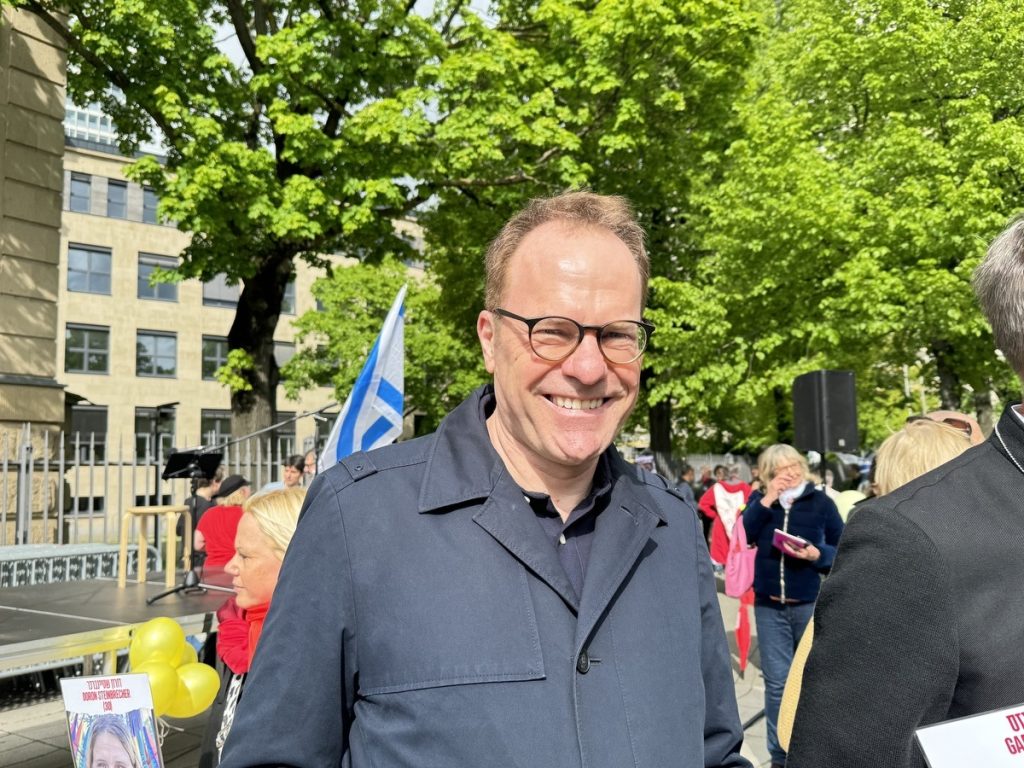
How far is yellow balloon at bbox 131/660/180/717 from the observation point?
4027 mm

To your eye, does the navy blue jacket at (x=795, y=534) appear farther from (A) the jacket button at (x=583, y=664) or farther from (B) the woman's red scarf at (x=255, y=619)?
Answer: (A) the jacket button at (x=583, y=664)

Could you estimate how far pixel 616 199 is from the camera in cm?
195

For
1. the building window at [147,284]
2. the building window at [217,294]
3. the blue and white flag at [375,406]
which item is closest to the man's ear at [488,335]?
the blue and white flag at [375,406]

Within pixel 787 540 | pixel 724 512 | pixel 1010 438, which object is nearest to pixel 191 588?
pixel 787 540

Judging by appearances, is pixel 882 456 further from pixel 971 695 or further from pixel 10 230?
pixel 10 230

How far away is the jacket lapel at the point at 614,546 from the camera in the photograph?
162 centimetres

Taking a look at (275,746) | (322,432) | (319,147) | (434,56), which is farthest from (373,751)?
(322,432)

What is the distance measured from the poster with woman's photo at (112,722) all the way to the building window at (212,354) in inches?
1602

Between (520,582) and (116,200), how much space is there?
43.7 metres

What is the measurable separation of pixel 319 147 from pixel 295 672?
11794 mm

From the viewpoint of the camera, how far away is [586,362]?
5.74 feet

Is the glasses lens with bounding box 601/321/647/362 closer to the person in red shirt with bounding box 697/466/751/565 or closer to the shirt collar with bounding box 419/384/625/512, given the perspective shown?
the shirt collar with bounding box 419/384/625/512

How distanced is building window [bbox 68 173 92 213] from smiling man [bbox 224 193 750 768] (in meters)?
42.6

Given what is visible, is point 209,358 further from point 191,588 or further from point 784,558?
point 784,558
